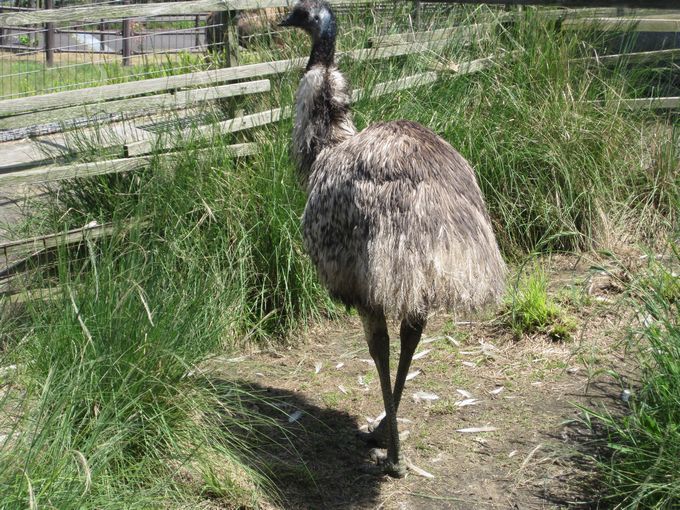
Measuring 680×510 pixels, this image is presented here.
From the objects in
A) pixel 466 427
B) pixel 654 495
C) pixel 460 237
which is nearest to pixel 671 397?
pixel 654 495

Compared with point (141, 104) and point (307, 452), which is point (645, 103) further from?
point (307, 452)

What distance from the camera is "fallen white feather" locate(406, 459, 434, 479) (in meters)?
4.62

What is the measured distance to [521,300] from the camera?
5938 millimetres

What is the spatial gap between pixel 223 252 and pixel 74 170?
1066 mm

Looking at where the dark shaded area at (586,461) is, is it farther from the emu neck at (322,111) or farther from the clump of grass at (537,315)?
the emu neck at (322,111)

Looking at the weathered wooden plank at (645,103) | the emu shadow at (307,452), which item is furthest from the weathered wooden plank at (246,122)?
the emu shadow at (307,452)

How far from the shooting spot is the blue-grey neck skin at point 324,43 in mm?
5328

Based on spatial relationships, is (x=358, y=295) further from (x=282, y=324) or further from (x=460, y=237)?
(x=282, y=324)

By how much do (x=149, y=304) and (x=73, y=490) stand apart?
1267 millimetres

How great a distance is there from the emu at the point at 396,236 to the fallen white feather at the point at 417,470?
0.22ft

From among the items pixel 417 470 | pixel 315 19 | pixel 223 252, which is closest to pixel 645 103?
pixel 315 19

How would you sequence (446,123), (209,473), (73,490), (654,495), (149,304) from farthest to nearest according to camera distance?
1. (446,123)
2. (149,304)
3. (209,473)
4. (654,495)
5. (73,490)

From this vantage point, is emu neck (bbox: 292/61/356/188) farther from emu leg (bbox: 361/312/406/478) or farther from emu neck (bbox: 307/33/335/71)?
emu leg (bbox: 361/312/406/478)

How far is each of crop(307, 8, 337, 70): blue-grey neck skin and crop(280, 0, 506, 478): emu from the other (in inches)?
21.6
